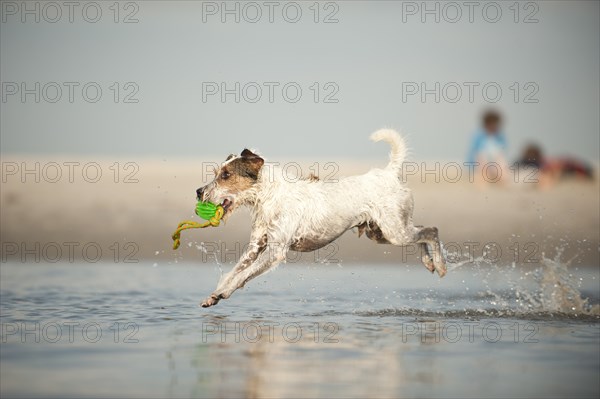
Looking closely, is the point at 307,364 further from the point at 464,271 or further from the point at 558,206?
the point at 558,206

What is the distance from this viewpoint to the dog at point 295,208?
9.65 meters

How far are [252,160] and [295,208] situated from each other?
68cm

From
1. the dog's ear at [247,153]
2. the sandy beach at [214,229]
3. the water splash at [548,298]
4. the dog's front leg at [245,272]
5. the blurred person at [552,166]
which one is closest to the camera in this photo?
the dog's front leg at [245,272]

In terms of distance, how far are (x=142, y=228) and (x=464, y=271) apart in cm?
624

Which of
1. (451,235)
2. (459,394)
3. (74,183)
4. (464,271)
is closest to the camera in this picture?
(459,394)

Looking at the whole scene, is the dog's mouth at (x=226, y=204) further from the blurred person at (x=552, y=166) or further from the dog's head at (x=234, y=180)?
the blurred person at (x=552, y=166)

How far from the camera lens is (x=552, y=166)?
2005cm

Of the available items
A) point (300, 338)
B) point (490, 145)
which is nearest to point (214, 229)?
point (490, 145)

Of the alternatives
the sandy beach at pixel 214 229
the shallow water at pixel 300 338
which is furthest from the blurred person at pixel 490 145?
the shallow water at pixel 300 338

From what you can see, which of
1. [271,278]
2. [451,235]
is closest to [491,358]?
[271,278]

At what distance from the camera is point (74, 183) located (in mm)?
20062

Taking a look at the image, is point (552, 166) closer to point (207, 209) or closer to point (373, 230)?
point (373, 230)

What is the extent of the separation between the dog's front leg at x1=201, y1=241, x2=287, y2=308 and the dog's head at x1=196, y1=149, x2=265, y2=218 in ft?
2.13

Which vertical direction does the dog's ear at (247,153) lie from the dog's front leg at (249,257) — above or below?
above
